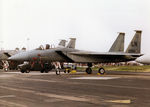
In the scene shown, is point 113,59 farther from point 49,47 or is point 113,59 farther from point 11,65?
point 11,65

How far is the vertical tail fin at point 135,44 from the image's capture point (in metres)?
27.6

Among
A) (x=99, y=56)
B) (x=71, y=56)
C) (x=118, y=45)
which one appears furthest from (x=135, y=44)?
(x=71, y=56)

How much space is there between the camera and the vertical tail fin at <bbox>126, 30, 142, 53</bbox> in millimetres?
27609

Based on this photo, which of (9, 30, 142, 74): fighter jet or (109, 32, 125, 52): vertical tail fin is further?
(109, 32, 125, 52): vertical tail fin

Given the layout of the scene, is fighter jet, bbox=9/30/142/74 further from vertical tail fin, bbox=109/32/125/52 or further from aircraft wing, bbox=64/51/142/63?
vertical tail fin, bbox=109/32/125/52

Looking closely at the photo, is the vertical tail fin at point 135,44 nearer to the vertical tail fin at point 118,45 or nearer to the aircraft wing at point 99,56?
the vertical tail fin at point 118,45

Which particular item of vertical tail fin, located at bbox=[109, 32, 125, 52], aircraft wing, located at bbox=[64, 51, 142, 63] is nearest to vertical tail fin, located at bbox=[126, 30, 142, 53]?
vertical tail fin, located at bbox=[109, 32, 125, 52]

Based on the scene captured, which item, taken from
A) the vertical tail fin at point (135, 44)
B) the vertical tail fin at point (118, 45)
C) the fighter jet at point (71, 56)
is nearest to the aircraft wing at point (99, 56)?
the fighter jet at point (71, 56)

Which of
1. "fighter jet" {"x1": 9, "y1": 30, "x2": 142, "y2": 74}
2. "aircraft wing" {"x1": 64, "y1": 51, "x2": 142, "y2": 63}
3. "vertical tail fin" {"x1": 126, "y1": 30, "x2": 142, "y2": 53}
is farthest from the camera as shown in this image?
"vertical tail fin" {"x1": 126, "y1": 30, "x2": 142, "y2": 53}

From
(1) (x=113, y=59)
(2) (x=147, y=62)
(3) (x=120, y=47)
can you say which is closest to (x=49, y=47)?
(1) (x=113, y=59)

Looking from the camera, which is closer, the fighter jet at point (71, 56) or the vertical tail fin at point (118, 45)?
the fighter jet at point (71, 56)

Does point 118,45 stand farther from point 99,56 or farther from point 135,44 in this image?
point 99,56

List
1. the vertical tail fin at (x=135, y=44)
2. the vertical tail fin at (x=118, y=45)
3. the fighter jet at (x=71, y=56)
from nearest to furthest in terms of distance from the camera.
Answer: the fighter jet at (x=71, y=56), the vertical tail fin at (x=135, y=44), the vertical tail fin at (x=118, y=45)

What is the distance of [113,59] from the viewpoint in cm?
2509
